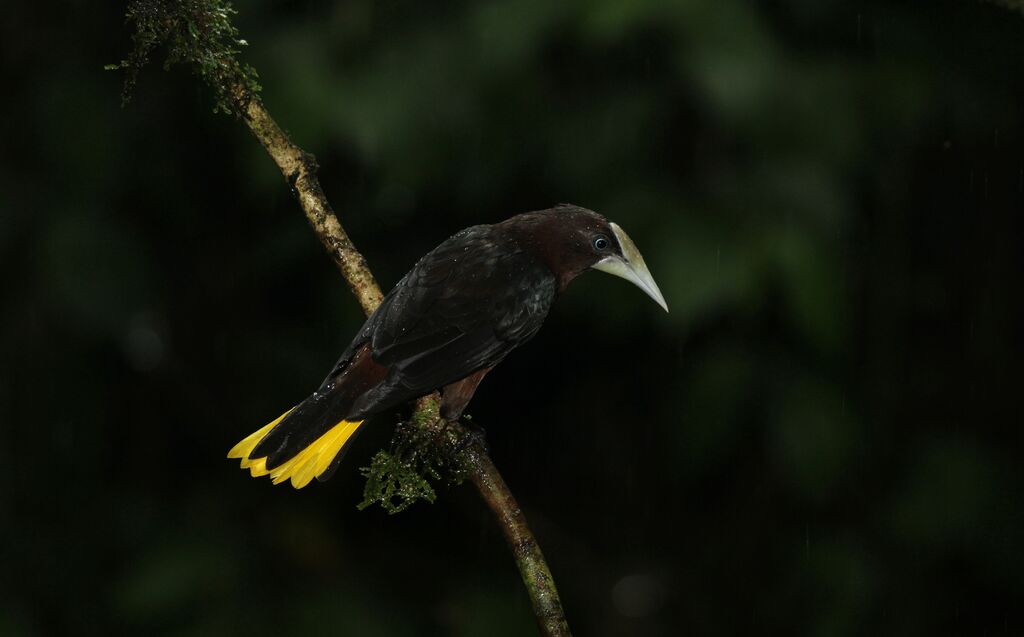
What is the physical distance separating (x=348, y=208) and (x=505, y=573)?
48.2 inches

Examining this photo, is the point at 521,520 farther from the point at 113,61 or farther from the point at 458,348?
the point at 113,61

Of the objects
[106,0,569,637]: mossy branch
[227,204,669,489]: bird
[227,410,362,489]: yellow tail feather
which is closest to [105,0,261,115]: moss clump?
[106,0,569,637]: mossy branch

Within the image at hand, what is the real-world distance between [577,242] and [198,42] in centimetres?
62

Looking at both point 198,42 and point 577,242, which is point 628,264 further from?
point 198,42

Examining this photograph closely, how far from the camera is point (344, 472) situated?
3.80 m

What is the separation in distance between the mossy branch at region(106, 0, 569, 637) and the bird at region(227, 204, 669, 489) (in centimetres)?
13

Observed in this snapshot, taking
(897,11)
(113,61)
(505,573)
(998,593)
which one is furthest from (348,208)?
(998,593)

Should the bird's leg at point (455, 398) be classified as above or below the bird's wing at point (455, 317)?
below

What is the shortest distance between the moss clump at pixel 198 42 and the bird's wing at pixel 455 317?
0.36 metres

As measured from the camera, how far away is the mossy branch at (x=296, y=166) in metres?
1.64

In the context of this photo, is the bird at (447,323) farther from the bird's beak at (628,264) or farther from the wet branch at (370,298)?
the wet branch at (370,298)

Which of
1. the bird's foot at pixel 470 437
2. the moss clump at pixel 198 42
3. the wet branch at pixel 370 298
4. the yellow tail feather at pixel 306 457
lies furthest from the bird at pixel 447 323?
the moss clump at pixel 198 42

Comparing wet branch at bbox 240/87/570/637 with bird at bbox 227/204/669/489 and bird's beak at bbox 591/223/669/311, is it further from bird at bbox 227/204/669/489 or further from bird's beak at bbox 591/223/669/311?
bird's beak at bbox 591/223/669/311

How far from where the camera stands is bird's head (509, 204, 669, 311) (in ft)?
4.96
